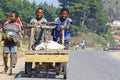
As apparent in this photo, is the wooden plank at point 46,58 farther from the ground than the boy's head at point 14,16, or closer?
closer

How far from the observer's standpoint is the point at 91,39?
98000mm

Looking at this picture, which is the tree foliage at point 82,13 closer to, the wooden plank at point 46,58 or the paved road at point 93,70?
the paved road at point 93,70

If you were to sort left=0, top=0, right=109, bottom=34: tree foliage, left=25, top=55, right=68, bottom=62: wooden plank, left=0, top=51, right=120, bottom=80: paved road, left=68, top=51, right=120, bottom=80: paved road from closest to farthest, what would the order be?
1. left=25, top=55, right=68, bottom=62: wooden plank
2. left=0, top=51, right=120, bottom=80: paved road
3. left=68, top=51, right=120, bottom=80: paved road
4. left=0, top=0, right=109, bottom=34: tree foliage

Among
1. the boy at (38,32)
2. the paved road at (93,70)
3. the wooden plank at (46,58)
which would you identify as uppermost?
the boy at (38,32)

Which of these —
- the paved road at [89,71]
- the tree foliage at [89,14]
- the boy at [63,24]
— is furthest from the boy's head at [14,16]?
the tree foliage at [89,14]

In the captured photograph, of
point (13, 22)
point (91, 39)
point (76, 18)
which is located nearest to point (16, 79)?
point (13, 22)

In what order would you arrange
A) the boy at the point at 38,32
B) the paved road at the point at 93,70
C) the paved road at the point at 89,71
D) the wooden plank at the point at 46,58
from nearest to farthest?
the wooden plank at the point at 46,58, the boy at the point at 38,32, the paved road at the point at 89,71, the paved road at the point at 93,70

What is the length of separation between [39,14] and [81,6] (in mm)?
87745

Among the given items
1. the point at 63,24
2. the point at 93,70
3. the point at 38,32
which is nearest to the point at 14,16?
the point at 38,32

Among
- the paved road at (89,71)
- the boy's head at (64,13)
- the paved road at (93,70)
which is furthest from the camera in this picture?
the paved road at (93,70)

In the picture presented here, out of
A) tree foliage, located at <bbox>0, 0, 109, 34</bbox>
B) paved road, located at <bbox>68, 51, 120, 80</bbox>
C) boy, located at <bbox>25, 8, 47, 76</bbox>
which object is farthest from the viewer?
tree foliage, located at <bbox>0, 0, 109, 34</bbox>

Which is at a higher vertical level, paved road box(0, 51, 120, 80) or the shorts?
the shorts

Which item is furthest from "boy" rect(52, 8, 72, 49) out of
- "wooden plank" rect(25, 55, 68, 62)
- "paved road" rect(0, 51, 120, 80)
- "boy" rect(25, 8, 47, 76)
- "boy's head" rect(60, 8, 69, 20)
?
"paved road" rect(0, 51, 120, 80)

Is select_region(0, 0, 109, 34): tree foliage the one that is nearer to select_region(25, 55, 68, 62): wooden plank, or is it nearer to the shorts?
the shorts
